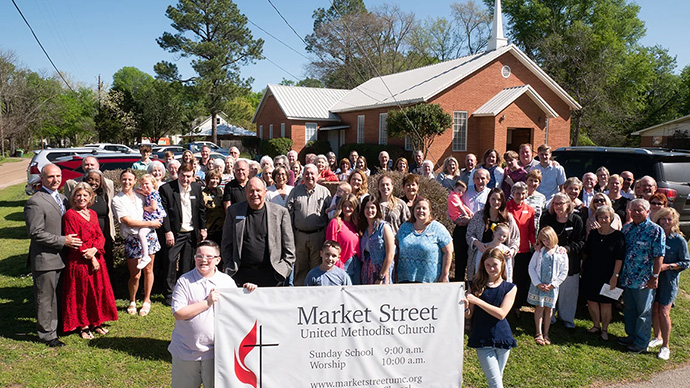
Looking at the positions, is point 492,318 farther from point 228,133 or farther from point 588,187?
point 228,133

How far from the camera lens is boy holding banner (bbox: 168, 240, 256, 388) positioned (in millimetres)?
3576

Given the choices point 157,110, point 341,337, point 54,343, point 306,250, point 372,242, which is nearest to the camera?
point 341,337

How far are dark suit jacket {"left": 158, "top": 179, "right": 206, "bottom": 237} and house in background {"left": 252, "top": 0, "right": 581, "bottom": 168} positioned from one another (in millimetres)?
19706

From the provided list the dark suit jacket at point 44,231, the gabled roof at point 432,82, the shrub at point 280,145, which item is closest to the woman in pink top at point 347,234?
the dark suit jacket at point 44,231

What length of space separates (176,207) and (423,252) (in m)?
3.38

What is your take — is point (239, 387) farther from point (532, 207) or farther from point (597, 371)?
point (532, 207)

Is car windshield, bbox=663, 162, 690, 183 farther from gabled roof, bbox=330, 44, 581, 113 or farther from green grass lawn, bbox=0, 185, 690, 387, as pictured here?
gabled roof, bbox=330, 44, 581, 113

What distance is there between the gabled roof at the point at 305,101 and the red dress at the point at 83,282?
28429 mm

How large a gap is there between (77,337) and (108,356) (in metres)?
0.69

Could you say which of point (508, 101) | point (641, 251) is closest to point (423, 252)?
point (641, 251)

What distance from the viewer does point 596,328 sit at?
6.21 meters

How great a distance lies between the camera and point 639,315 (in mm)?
5621

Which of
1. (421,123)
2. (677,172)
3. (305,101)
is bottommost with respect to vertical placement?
(677,172)

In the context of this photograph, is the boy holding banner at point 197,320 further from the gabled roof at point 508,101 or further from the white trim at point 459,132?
the white trim at point 459,132
